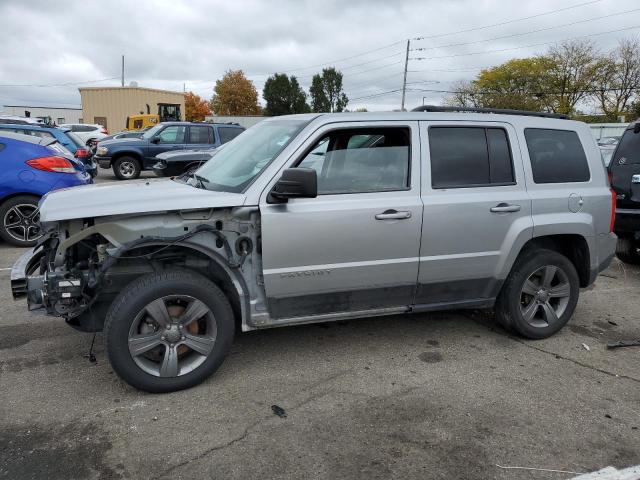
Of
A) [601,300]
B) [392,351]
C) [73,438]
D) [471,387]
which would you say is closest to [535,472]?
[471,387]

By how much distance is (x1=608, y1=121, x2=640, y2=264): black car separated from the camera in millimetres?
6324

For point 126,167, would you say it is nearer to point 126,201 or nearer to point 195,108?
point 126,201

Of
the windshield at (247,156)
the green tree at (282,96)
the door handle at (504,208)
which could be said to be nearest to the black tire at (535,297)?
the door handle at (504,208)

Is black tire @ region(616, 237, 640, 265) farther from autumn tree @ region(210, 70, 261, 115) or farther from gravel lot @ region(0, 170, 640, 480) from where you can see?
autumn tree @ region(210, 70, 261, 115)

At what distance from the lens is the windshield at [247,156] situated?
3730 mm

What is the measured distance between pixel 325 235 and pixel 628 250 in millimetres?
5035

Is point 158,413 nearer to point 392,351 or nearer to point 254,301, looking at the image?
point 254,301

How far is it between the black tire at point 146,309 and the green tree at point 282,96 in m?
68.6

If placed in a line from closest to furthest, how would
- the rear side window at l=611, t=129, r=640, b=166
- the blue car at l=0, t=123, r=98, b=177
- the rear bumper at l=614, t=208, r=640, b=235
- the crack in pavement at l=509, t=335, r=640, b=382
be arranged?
the crack in pavement at l=509, t=335, r=640, b=382 < the rear bumper at l=614, t=208, r=640, b=235 < the rear side window at l=611, t=129, r=640, b=166 < the blue car at l=0, t=123, r=98, b=177

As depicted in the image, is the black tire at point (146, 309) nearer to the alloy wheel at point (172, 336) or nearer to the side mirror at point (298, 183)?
the alloy wheel at point (172, 336)

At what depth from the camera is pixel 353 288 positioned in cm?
381

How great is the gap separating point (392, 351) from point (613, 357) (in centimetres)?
181

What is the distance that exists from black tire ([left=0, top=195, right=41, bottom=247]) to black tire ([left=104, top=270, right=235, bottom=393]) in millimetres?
4766

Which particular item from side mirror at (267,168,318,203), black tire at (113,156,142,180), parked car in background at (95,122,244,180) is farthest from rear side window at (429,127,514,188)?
black tire at (113,156,142,180)
